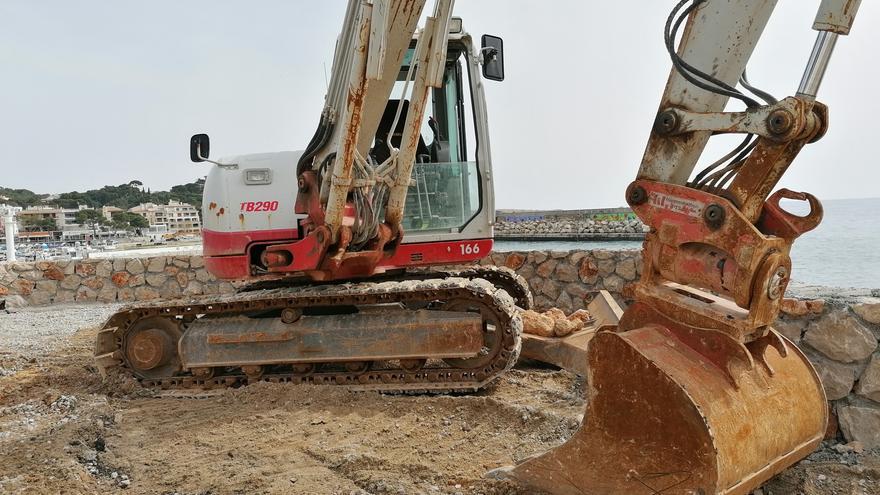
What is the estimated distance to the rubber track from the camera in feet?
15.1

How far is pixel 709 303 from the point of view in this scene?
100.0 inches

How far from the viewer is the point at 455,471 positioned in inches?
127

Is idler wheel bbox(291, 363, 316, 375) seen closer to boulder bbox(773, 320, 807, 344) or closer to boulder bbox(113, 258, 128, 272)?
boulder bbox(773, 320, 807, 344)

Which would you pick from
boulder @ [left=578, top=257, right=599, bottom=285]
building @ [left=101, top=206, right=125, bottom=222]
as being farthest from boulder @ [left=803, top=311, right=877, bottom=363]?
building @ [left=101, top=206, right=125, bottom=222]

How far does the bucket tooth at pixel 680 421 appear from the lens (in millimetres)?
2275

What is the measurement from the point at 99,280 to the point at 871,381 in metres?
10.2

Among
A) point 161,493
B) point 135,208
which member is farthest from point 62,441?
point 135,208

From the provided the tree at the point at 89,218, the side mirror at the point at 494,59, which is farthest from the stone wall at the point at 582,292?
the tree at the point at 89,218

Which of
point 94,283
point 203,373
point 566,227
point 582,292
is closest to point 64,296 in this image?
point 94,283

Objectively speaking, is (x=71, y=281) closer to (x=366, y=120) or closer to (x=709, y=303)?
(x=366, y=120)

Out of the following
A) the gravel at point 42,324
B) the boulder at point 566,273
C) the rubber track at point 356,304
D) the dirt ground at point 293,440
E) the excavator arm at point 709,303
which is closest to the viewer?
the excavator arm at point 709,303

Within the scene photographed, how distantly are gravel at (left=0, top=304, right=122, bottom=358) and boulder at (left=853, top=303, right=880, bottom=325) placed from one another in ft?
22.6

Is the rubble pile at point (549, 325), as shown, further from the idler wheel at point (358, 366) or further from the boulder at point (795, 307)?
the boulder at point (795, 307)

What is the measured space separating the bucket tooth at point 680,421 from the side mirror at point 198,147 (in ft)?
12.1
